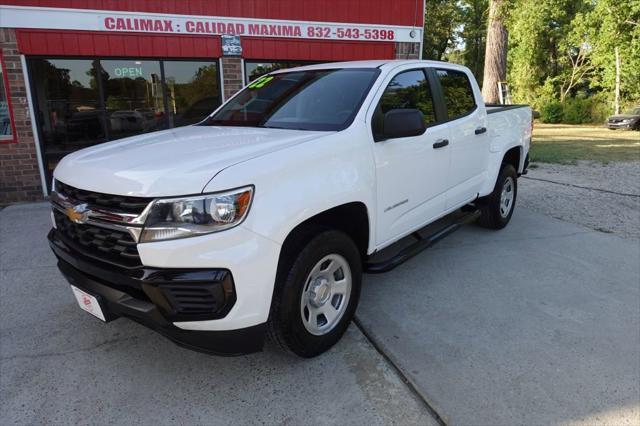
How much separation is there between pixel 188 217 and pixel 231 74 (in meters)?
7.13

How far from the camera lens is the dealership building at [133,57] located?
24.6ft

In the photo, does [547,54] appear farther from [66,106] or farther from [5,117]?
[5,117]

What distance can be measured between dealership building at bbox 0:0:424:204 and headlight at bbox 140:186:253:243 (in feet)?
22.4

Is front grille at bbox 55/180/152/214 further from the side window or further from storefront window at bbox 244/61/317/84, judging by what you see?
storefront window at bbox 244/61/317/84

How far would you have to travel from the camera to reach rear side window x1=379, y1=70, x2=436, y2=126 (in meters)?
3.53

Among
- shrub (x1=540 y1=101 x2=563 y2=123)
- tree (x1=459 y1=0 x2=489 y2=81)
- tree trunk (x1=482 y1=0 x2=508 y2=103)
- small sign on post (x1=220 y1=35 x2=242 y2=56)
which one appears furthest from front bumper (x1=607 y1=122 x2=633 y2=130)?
small sign on post (x1=220 y1=35 x2=242 y2=56)

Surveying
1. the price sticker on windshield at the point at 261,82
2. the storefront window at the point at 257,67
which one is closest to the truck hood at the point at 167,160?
the price sticker on windshield at the point at 261,82

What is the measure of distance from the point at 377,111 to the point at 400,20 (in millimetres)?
7399

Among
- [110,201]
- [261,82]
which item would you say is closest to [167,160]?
[110,201]

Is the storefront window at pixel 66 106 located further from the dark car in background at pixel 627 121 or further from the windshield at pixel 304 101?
the dark car in background at pixel 627 121

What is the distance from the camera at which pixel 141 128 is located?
8.69 m

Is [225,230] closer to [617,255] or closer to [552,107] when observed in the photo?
[617,255]

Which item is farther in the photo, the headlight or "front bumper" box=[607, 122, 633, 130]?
"front bumper" box=[607, 122, 633, 130]

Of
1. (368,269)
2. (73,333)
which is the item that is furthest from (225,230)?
(73,333)
